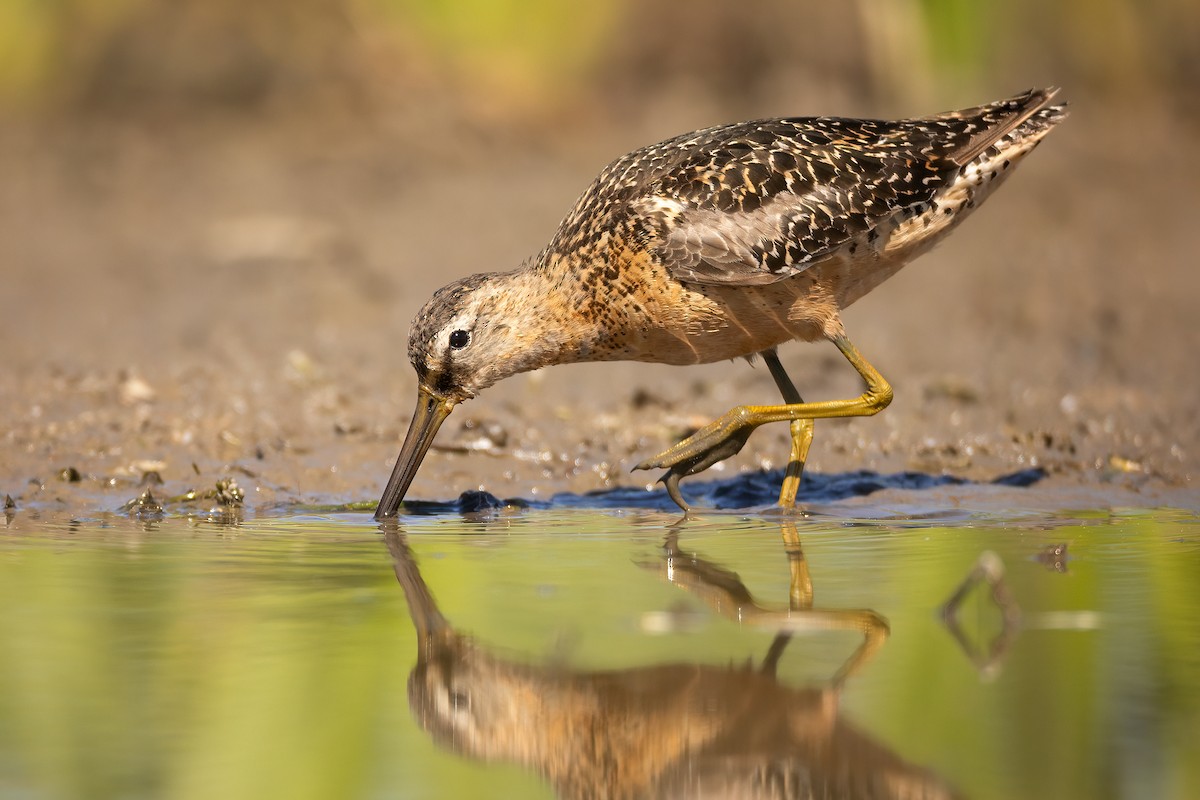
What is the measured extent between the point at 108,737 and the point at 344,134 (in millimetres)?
9336

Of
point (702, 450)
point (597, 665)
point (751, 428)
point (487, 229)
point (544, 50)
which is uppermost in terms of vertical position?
point (544, 50)

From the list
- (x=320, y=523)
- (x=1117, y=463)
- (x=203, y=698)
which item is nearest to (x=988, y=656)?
(x=203, y=698)

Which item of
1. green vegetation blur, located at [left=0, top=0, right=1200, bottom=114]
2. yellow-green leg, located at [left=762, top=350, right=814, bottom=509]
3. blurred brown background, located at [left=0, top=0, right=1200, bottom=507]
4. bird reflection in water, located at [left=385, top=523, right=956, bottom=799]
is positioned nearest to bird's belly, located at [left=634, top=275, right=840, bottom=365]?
yellow-green leg, located at [left=762, top=350, right=814, bottom=509]

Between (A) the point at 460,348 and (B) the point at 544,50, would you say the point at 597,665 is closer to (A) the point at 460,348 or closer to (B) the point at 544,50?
(A) the point at 460,348

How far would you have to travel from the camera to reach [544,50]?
1199 centimetres

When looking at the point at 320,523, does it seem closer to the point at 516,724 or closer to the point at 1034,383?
the point at 516,724

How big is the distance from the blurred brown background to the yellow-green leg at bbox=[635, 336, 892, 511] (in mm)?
736

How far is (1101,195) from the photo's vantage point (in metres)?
12.0

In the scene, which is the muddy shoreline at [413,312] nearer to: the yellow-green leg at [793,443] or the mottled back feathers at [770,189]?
the yellow-green leg at [793,443]

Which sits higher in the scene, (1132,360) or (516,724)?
(1132,360)

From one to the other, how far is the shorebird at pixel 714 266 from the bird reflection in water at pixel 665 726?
2.34 m

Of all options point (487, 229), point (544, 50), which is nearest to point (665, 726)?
A: point (487, 229)

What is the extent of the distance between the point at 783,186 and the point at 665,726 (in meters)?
3.57

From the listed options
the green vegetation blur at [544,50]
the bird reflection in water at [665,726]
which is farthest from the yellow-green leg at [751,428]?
the green vegetation blur at [544,50]
